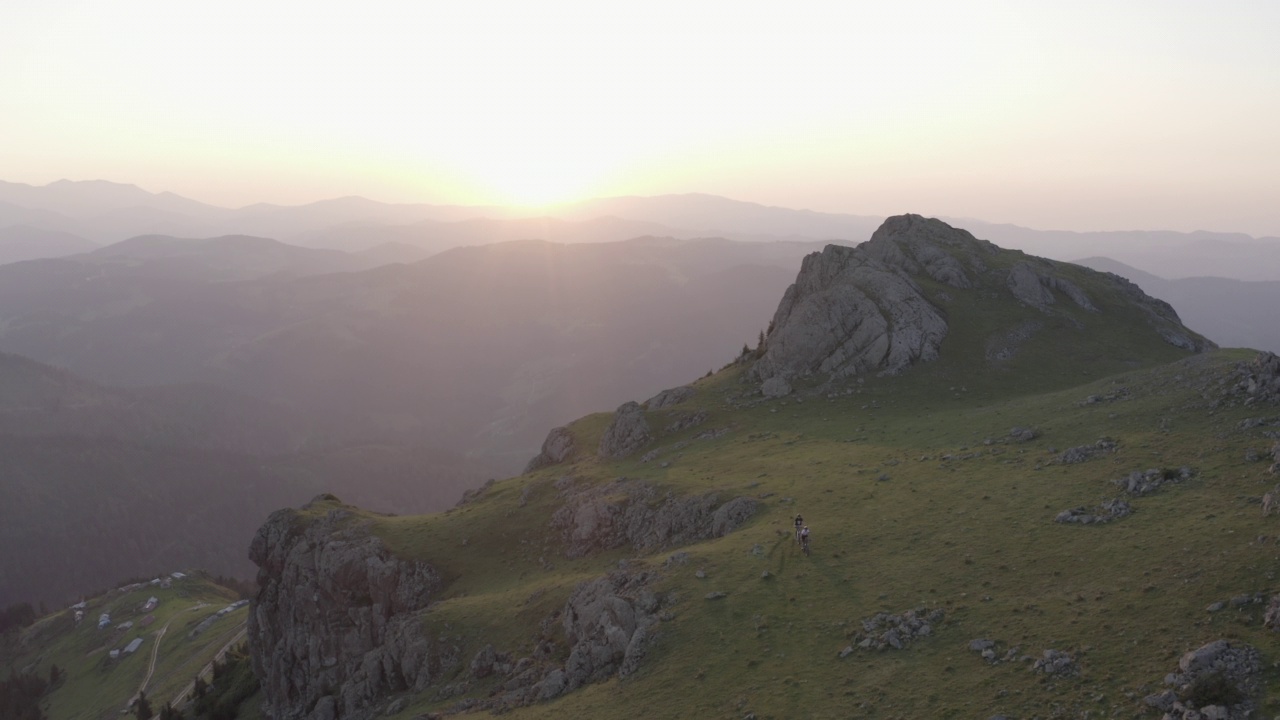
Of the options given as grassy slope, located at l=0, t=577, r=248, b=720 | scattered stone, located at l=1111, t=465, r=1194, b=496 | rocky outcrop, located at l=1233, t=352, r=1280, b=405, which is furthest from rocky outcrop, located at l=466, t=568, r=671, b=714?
grassy slope, located at l=0, t=577, r=248, b=720

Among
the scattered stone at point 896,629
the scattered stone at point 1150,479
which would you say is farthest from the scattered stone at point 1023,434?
the scattered stone at point 896,629

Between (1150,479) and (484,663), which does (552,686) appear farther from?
(1150,479)

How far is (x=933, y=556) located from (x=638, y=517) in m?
26.6

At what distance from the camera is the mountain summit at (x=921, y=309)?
3155 inches

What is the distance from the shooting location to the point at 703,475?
6444 cm

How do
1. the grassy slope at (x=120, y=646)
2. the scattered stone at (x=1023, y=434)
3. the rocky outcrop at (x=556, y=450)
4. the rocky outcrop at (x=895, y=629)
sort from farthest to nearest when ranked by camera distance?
the grassy slope at (x=120, y=646), the rocky outcrop at (x=556, y=450), the scattered stone at (x=1023, y=434), the rocky outcrop at (x=895, y=629)

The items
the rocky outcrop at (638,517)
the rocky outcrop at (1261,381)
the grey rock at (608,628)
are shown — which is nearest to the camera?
the grey rock at (608,628)

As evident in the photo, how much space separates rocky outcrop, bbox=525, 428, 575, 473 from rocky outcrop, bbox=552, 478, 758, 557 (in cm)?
1684

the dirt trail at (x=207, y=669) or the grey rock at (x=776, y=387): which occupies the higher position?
the grey rock at (x=776, y=387)

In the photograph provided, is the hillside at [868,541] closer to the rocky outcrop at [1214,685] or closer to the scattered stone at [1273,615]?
the rocky outcrop at [1214,685]

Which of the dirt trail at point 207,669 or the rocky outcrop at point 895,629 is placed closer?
the rocky outcrop at point 895,629

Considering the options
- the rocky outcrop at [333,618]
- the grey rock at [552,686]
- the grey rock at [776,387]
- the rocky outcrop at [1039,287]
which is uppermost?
the rocky outcrop at [1039,287]

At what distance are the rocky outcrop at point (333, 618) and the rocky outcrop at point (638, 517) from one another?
572 inches

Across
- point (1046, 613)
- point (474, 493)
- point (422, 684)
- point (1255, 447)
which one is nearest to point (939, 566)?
point (1046, 613)
